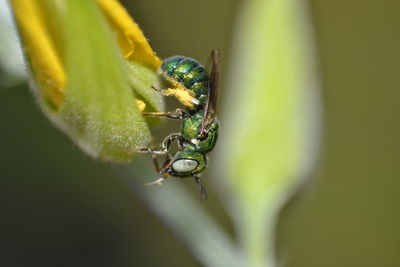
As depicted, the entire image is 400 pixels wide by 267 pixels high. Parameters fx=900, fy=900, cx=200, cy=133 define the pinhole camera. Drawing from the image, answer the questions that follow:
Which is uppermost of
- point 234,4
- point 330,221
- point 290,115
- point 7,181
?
point 290,115

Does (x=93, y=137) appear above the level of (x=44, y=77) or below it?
below

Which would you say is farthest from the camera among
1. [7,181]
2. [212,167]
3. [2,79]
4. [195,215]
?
[7,181]

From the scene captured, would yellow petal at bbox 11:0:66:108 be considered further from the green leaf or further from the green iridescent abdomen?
the green leaf

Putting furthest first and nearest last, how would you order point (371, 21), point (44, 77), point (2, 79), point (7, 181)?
1. point (371, 21)
2. point (7, 181)
3. point (2, 79)
4. point (44, 77)

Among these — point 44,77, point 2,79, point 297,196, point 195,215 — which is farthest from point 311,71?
point 44,77

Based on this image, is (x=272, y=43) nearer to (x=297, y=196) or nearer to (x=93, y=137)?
(x=297, y=196)

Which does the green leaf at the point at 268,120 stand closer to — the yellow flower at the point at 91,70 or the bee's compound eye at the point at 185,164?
the bee's compound eye at the point at 185,164

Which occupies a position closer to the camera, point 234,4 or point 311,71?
point 311,71
